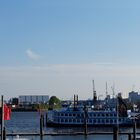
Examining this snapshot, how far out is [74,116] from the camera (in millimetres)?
128750

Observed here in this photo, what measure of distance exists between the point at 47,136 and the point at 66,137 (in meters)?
4.86

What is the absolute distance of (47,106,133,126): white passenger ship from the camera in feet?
415

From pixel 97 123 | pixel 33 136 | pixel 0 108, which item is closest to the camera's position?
pixel 0 108

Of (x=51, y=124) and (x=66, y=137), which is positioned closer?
(x=66, y=137)

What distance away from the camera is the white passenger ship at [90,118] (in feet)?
415

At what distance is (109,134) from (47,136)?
10.8 meters

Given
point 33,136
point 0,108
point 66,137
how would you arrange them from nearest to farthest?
1. point 0,108
2. point 33,136
3. point 66,137

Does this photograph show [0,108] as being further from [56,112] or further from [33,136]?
[56,112]

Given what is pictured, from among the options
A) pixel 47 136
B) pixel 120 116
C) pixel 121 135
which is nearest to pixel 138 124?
pixel 120 116

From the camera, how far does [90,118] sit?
128 meters

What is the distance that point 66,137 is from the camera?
89625 mm

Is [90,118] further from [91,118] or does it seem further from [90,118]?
[91,118]

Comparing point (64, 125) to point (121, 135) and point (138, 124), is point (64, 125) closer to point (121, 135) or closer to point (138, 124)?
point (138, 124)

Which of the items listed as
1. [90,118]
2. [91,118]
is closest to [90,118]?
[90,118]
